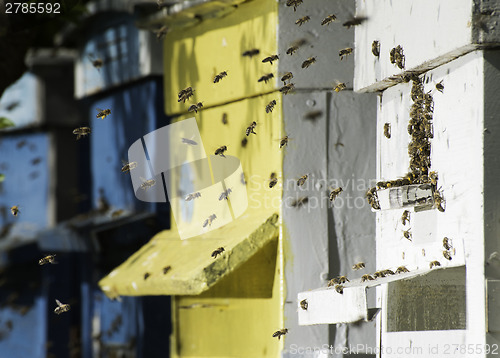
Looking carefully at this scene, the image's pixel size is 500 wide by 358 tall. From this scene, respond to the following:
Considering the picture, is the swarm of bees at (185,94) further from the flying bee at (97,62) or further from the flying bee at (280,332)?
the flying bee at (97,62)

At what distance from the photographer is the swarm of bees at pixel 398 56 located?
428 cm

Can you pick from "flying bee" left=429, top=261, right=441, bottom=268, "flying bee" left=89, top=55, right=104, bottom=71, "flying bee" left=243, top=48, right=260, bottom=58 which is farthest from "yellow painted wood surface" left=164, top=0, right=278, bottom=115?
"flying bee" left=429, top=261, right=441, bottom=268

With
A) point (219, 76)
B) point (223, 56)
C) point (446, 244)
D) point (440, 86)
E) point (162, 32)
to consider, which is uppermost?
point (162, 32)

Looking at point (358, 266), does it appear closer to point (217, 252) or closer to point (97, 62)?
point (217, 252)

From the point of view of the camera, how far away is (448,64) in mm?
3973

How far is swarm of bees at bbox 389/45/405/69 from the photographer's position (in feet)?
14.0

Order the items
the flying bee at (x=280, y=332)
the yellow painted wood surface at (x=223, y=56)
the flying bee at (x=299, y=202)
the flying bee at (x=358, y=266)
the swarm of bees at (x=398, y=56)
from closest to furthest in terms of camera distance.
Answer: the swarm of bees at (x=398, y=56), the flying bee at (x=358, y=266), the flying bee at (x=280, y=332), the flying bee at (x=299, y=202), the yellow painted wood surface at (x=223, y=56)

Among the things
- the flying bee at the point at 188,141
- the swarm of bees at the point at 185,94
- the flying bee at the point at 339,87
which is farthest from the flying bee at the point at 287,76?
the flying bee at the point at 188,141

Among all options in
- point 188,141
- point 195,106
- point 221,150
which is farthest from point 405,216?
point 188,141

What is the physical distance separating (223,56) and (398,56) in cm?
252

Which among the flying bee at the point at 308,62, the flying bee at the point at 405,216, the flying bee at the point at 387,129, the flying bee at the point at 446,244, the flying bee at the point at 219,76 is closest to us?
the flying bee at the point at 446,244

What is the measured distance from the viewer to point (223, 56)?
6574 millimetres

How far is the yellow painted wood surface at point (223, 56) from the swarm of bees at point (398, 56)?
5.87 feet

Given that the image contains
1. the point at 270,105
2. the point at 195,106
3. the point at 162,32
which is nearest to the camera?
the point at 270,105
